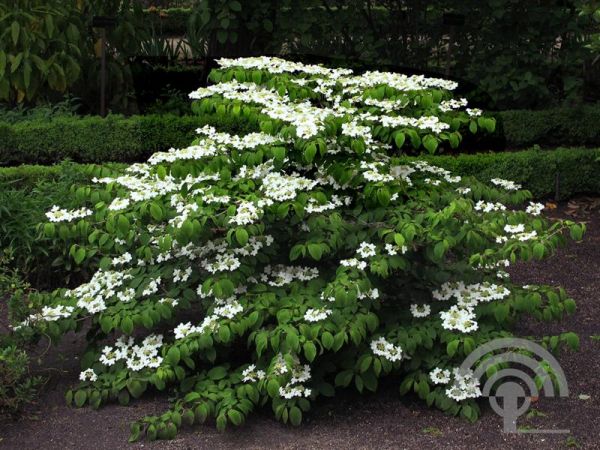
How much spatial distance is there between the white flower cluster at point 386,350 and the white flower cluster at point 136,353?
103 centimetres

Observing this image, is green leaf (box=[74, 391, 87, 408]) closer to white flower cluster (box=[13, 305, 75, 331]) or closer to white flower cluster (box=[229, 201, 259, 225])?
white flower cluster (box=[13, 305, 75, 331])

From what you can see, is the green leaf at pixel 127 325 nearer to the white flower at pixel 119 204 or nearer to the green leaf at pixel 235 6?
the white flower at pixel 119 204

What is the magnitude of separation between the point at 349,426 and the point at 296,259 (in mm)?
872

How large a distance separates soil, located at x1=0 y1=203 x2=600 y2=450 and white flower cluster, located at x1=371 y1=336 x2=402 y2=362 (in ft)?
1.12

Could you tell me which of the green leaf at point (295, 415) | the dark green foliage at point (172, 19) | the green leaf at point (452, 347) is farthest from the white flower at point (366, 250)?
the dark green foliage at point (172, 19)

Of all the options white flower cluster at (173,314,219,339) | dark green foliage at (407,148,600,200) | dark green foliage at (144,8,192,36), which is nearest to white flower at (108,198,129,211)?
white flower cluster at (173,314,219,339)

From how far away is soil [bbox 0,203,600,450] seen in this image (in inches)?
162

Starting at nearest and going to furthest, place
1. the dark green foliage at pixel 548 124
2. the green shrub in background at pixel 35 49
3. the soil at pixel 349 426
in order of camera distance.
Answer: the soil at pixel 349 426
the green shrub in background at pixel 35 49
the dark green foliage at pixel 548 124

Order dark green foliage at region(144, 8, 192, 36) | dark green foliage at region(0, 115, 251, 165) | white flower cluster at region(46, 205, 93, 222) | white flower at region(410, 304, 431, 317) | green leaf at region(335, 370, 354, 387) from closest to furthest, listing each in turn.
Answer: green leaf at region(335, 370, 354, 387)
white flower at region(410, 304, 431, 317)
white flower cluster at region(46, 205, 93, 222)
dark green foliage at region(0, 115, 251, 165)
dark green foliage at region(144, 8, 192, 36)

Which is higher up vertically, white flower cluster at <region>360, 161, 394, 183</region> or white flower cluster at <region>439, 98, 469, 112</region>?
white flower cluster at <region>439, 98, 469, 112</region>

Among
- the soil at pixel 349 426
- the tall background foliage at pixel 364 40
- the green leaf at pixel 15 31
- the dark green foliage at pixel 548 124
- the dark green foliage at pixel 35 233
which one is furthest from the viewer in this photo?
the dark green foliage at pixel 548 124

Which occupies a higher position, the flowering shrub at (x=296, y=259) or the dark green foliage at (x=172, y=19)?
the flowering shrub at (x=296, y=259)

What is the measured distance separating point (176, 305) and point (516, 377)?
1.70 m

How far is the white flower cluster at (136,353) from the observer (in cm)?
444
